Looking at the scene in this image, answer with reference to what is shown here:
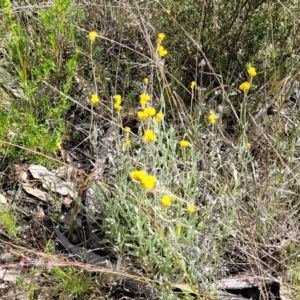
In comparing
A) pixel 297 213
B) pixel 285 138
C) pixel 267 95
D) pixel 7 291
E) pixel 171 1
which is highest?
pixel 171 1

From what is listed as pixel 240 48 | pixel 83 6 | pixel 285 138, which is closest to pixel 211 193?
pixel 285 138

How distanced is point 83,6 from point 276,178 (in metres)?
1.42

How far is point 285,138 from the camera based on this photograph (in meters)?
2.23

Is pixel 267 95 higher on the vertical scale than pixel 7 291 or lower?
higher

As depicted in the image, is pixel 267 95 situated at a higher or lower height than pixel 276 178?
higher

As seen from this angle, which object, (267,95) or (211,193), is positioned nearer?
(211,193)

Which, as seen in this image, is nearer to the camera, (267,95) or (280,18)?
(267,95)

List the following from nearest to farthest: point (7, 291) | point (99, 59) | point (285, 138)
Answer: point (7, 291), point (285, 138), point (99, 59)

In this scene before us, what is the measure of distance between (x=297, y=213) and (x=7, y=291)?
3.85 feet

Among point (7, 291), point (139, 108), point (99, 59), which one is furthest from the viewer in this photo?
point (99, 59)

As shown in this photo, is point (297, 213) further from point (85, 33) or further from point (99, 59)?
point (85, 33)

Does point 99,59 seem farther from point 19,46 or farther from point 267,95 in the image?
point 267,95

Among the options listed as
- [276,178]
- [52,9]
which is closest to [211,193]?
[276,178]

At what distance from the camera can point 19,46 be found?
7.52 ft
